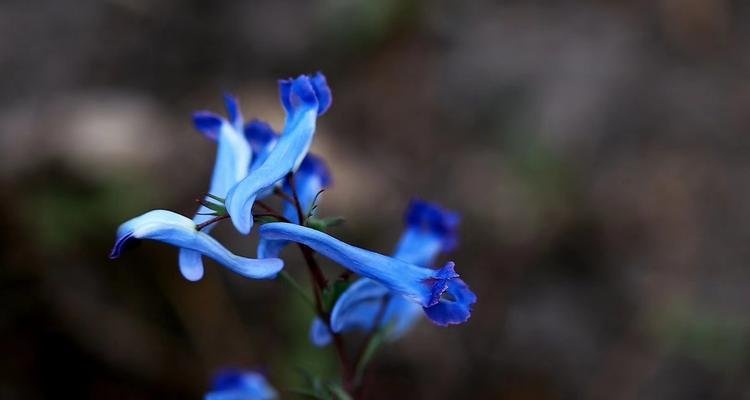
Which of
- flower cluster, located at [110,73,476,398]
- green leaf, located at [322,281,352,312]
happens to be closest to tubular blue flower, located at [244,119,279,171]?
flower cluster, located at [110,73,476,398]

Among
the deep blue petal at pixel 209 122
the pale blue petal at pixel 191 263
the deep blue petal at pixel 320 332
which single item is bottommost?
the pale blue petal at pixel 191 263

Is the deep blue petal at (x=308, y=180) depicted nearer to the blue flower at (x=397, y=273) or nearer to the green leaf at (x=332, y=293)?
the green leaf at (x=332, y=293)

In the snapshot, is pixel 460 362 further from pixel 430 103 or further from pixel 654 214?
pixel 430 103

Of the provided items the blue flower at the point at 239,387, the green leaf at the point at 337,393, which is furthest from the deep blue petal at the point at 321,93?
the blue flower at the point at 239,387

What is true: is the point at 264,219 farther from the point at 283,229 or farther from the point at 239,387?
the point at 239,387

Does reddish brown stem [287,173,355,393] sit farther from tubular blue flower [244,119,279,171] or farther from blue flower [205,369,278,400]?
blue flower [205,369,278,400]

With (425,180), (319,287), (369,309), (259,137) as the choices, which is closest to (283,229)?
(319,287)
